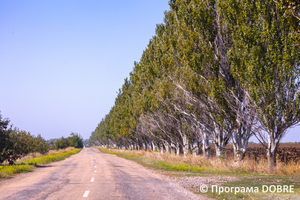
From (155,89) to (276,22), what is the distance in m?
14.3

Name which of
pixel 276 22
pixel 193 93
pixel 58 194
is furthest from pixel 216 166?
pixel 58 194

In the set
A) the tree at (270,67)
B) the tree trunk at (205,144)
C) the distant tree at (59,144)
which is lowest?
the distant tree at (59,144)

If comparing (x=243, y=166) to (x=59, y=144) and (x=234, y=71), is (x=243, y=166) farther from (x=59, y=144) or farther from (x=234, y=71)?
(x=59, y=144)

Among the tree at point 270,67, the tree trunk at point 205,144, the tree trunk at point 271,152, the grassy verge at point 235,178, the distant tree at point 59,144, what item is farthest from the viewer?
the distant tree at point 59,144

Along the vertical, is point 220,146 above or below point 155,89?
below

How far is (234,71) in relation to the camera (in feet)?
54.7

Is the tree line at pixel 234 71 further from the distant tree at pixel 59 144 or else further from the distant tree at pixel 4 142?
the distant tree at pixel 59 144

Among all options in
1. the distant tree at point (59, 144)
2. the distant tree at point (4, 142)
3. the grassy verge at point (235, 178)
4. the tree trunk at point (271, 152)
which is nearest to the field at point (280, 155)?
the tree trunk at point (271, 152)

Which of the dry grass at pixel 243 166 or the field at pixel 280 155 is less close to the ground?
the field at pixel 280 155

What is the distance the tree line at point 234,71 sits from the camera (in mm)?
15086

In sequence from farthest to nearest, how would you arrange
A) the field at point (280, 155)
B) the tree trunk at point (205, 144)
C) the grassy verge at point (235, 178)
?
the tree trunk at point (205, 144)
the field at point (280, 155)
the grassy verge at point (235, 178)

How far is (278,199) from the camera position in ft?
27.7

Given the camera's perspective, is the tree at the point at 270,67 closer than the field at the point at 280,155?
Yes

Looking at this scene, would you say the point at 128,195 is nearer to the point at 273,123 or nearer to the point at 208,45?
the point at 273,123
